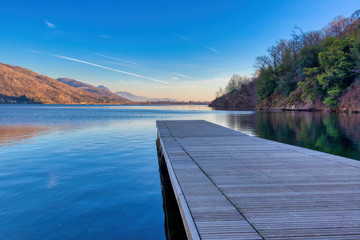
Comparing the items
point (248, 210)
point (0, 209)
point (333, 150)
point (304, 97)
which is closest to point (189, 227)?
point (248, 210)

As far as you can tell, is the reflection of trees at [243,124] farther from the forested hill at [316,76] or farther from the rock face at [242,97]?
the rock face at [242,97]

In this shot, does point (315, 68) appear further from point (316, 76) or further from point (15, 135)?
point (15, 135)

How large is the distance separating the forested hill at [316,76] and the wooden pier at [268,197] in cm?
4246

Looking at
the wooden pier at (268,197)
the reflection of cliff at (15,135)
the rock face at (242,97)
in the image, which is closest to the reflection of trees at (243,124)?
the wooden pier at (268,197)

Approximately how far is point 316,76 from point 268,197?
1964 inches

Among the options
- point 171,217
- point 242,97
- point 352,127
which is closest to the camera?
point 171,217

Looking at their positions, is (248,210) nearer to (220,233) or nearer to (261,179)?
(220,233)

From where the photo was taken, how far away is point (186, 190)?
10.5 feet

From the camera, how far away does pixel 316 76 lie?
44250mm

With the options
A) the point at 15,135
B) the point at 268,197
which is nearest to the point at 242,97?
the point at 15,135

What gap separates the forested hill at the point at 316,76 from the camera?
38562 mm

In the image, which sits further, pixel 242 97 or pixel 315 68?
pixel 242 97

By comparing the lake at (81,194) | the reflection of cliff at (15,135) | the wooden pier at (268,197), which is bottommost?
the lake at (81,194)

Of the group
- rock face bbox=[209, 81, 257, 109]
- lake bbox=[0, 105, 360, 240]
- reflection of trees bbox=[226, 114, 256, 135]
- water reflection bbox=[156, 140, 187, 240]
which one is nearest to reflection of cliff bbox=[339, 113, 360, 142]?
lake bbox=[0, 105, 360, 240]
